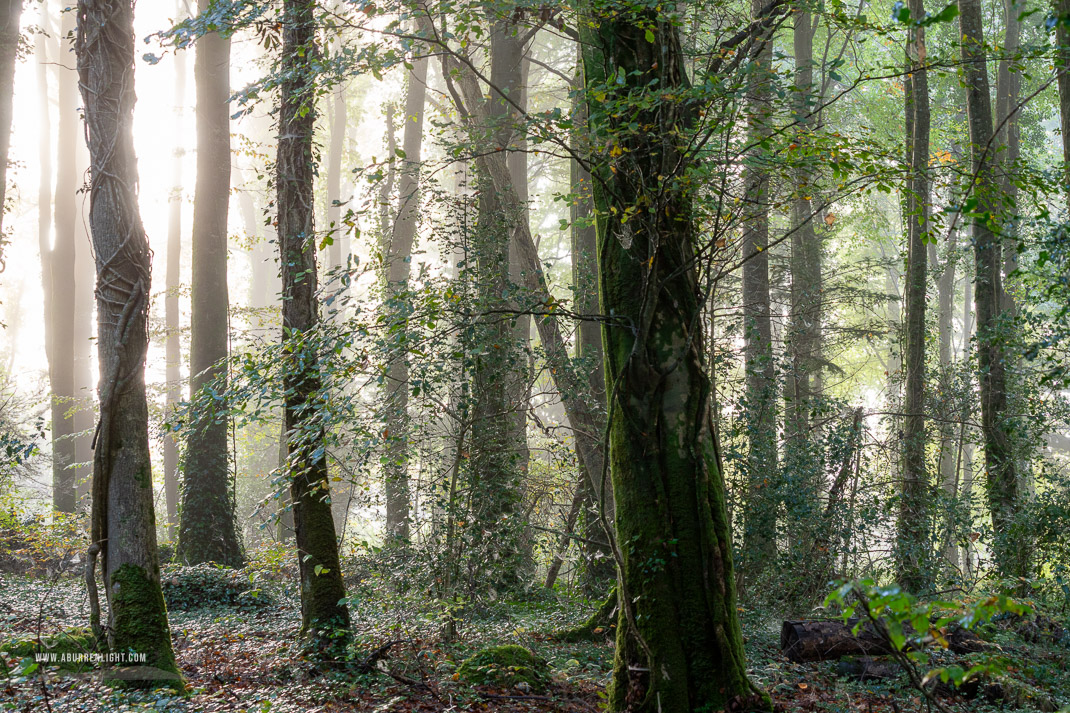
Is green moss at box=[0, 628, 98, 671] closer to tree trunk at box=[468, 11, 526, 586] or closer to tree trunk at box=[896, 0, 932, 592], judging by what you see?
tree trunk at box=[468, 11, 526, 586]

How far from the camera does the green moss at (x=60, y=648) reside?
5488 millimetres

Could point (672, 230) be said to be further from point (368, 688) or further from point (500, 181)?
point (500, 181)

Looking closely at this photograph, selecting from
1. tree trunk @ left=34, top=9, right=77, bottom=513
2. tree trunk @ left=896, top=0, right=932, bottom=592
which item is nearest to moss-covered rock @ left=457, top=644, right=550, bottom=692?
tree trunk @ left=896, top=0, right=932, bottom=592

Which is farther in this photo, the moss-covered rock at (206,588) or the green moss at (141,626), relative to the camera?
the moss-covered rock at (206,588)

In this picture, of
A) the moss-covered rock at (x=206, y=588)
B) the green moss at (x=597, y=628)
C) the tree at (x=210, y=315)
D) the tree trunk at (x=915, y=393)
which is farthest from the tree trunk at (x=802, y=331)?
the tree at (x=210, y=315)

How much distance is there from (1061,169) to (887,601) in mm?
6777

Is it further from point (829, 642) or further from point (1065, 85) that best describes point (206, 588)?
point (1065, 85)

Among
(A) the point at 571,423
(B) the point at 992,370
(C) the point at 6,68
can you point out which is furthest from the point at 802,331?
(C) the point at 6,68

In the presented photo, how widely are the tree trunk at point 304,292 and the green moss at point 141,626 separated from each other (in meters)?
A: 1.16

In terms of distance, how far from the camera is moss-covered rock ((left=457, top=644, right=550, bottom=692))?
233 inches

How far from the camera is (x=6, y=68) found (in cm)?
1134

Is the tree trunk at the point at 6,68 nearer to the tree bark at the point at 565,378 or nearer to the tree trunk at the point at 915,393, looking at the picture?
the tree bark at the point at 565,378

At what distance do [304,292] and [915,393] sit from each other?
360 inches

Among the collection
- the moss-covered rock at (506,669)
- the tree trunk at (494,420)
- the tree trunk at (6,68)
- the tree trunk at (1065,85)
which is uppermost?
the tree trunk at (6,68)
